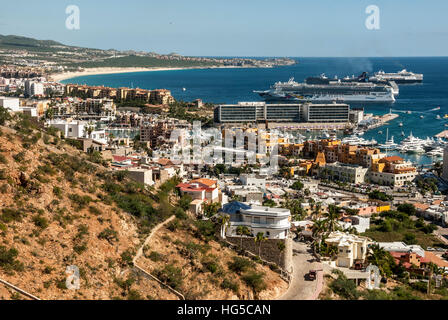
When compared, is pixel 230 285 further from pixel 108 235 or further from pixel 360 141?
pixel 360 141

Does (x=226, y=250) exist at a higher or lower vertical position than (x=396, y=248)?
higher

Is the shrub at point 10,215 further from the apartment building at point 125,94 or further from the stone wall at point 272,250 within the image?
the apartment building at point 125,94

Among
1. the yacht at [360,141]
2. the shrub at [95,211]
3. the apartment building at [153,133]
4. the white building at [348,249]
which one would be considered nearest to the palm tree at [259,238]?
the white building at [348,249]

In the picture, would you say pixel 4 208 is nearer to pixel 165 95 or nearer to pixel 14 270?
pixel 14 270

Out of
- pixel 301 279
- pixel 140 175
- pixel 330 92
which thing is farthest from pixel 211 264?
pixel 330 92

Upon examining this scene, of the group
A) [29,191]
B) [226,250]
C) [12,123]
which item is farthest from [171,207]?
[12,123]

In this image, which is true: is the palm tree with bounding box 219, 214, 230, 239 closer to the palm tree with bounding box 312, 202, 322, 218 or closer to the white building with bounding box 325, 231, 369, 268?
the white building with bounding box 325, 231, 369, 268
